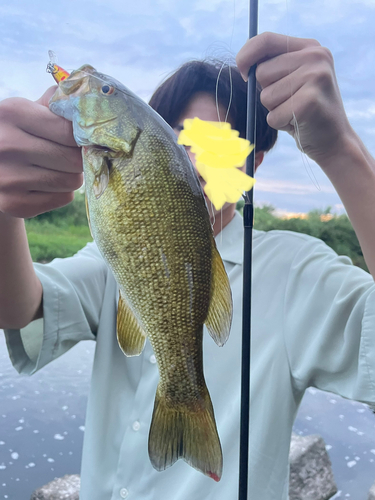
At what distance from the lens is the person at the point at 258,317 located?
0.59m

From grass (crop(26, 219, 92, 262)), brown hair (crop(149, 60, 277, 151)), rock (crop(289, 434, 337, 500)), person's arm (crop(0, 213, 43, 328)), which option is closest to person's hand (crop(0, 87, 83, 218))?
person's arm (crop(0, 213, 43, 328))

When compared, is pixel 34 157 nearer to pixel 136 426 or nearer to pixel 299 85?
pixel 299 85

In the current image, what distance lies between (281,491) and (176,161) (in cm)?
86

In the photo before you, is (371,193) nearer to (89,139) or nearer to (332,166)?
(332,166)

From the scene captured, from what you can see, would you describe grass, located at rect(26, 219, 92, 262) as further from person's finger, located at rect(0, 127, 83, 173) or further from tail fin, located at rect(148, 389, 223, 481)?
A: tail fin, located at rect(148, 389, 223, 481)

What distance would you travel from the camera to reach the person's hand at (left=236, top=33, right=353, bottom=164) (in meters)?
0.56

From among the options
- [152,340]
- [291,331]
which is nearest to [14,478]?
[291,331]

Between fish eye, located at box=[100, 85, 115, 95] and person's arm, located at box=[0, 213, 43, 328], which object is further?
person's arm, located at box=[0, 213, 43, 328]

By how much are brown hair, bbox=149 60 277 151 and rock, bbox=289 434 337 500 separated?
7.02ft

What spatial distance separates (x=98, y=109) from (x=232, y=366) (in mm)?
689

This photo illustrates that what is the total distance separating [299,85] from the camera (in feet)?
1.85

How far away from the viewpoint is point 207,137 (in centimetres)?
51

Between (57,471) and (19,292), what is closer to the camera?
(19,292)

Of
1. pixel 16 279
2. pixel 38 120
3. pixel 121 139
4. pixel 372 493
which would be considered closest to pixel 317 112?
pixel 121 139
